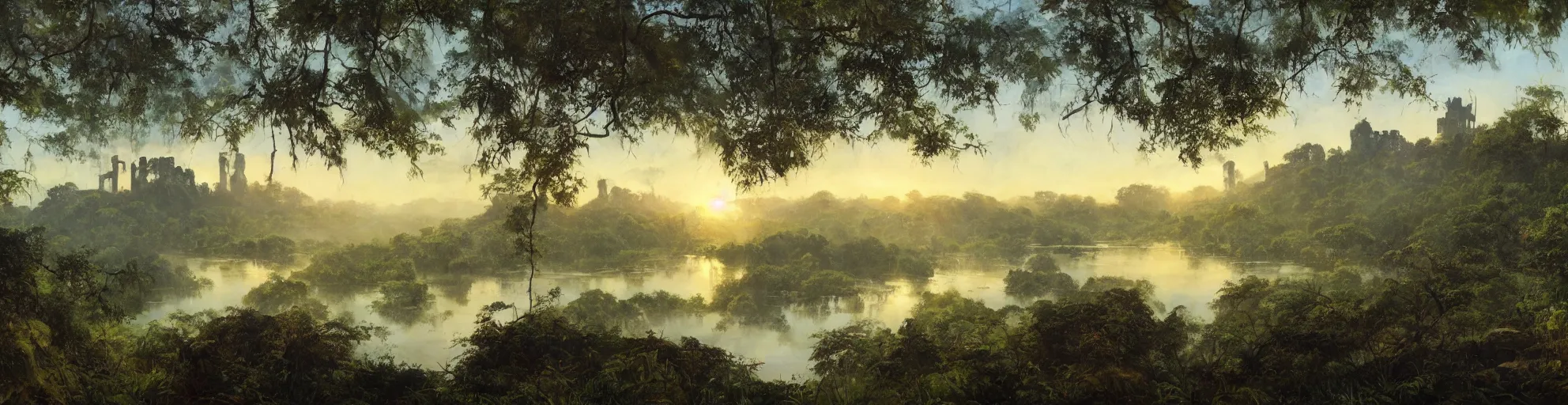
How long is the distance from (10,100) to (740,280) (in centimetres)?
755

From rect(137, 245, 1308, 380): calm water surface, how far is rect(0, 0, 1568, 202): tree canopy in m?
3.32

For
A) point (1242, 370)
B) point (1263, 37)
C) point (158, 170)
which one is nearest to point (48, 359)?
point (158, 170)

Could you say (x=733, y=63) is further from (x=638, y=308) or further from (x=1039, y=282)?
(x=1039, y=282)

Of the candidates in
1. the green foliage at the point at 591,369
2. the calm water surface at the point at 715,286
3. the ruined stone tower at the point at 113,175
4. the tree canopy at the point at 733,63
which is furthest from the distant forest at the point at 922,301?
the tree canopy at the point at 733,63

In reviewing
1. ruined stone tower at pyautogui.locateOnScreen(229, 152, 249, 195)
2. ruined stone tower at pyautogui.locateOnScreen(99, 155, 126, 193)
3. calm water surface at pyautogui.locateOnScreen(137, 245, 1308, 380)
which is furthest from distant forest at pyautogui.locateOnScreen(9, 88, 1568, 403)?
ruined stone tower at pyautogui.locateOnScreen(99, 155, 126, 193)

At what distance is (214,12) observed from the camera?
7.90 metres

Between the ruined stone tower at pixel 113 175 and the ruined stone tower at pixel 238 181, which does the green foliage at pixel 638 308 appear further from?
the ruined stone tower at pixel 238 181

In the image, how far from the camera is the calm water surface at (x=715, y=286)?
10.4 metres

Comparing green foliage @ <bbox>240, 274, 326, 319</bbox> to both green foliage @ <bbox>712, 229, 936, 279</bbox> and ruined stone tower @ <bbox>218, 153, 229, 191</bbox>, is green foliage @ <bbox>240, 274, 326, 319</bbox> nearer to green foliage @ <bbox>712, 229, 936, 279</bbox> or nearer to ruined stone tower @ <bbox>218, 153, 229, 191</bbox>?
ruined stone tower @ <bbox>218, 153, 229, 191</bbox>

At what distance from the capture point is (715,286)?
11.6m

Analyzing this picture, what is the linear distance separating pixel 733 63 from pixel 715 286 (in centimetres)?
472

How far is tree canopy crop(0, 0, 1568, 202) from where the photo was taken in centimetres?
702

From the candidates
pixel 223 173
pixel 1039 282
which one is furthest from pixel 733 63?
pixel 223 173

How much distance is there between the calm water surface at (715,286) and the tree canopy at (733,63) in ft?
10.9
